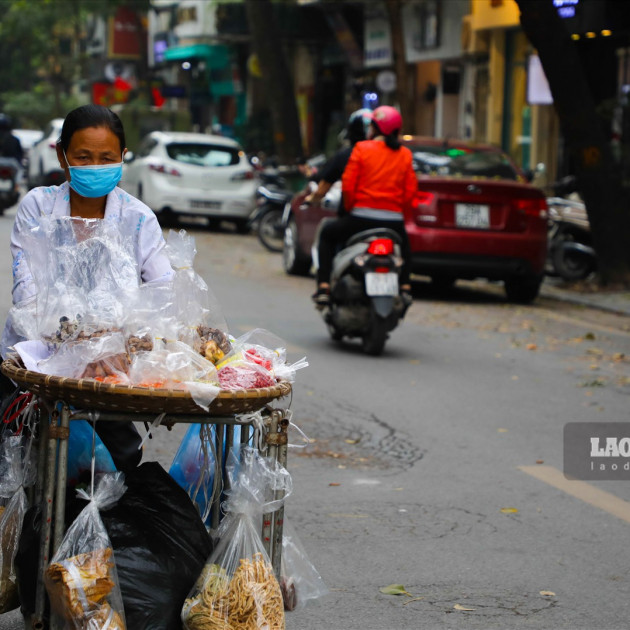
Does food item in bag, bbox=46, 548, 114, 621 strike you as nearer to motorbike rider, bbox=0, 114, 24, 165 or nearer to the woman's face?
the woman's face

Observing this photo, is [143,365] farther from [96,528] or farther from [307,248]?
[307,248]

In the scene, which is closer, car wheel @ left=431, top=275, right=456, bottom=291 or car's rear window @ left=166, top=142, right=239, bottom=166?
car wheel @ left=431, top=275, right=456, bottom=291

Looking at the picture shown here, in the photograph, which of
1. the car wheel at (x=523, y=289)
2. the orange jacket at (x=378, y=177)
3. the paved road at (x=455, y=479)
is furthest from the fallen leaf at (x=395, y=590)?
the car wheel at (x=523, y=289)

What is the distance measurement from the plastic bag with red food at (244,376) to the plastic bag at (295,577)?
48 centimetres

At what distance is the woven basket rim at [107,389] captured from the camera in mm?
3002

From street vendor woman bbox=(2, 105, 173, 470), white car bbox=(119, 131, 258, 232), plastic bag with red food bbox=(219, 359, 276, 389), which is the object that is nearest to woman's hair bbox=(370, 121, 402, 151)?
street vendor woman bbox=(2, 105, 173, 470)

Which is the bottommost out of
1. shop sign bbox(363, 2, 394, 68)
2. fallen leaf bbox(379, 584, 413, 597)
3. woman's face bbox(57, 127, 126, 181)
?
fallen leaf bbox(379, 584, 413, 597)

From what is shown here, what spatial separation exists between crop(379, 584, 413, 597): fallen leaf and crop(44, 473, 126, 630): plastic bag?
137 centimetres

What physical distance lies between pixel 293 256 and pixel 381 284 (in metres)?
5.64

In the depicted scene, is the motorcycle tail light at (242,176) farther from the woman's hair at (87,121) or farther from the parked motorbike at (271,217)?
the woman's hair at (87,121)

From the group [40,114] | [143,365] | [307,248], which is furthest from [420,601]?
[40,114]

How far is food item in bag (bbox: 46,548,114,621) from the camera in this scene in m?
3.06

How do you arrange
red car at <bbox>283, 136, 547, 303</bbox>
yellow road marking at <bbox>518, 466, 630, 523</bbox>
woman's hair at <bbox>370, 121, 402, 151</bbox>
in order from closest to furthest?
yellow road marking at <bbox>518, 466, 630, 523</bbox> < woman's hair at <bbox>370, 121, 402, 151</bbox> < red car at <bbox>283, 136, 547, 303</bbox>

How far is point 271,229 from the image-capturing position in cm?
1797
